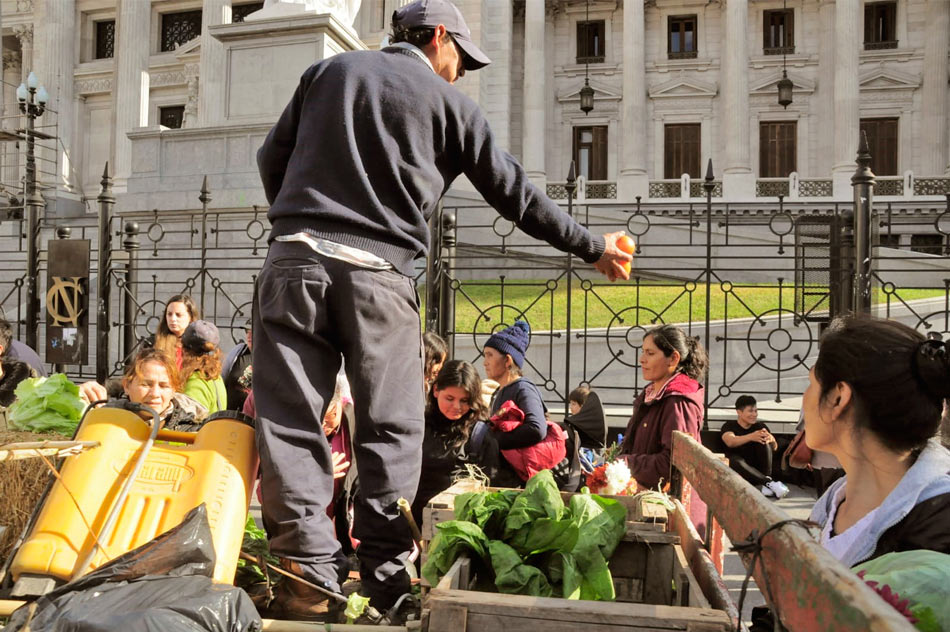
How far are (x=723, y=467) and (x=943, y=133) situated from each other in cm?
3707

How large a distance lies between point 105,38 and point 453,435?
141ft

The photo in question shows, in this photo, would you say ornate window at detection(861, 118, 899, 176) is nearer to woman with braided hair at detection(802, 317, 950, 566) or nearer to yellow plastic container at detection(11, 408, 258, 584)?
woman with braided hair at detection(802, 317, 950, 566)

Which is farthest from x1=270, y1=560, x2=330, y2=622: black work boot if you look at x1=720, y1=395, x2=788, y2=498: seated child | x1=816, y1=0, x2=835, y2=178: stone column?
x1=816, y1=0, x2=835, y2=178: stone column

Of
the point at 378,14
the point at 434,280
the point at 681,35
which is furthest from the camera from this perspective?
the point at 681,35

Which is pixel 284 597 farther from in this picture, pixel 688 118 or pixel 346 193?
pixel 688 118

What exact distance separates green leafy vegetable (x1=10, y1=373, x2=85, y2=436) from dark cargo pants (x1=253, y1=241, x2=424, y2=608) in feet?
5.96

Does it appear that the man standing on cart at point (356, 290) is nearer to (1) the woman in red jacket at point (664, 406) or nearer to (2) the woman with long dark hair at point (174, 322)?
(1) the woman in red jacket at point (664, 406)

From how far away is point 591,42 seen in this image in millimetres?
37594

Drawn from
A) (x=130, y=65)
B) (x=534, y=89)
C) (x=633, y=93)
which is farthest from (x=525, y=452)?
(x=130, y=65)

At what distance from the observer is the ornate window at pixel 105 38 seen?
4044 centimetres

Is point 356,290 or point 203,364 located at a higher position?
point 356,290

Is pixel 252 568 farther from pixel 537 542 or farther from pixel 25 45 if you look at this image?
pixel 25 45

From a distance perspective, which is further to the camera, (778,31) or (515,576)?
(778,31)

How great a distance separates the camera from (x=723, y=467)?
2133 mm
